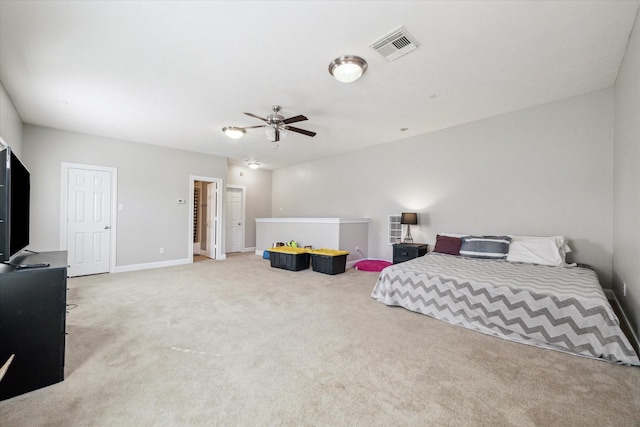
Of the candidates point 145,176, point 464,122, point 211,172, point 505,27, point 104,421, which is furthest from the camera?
point 211,172

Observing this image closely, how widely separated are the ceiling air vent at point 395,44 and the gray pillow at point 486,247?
2.91 m

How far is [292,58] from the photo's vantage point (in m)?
2.64

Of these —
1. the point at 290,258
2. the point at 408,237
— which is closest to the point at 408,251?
the point at 408,237

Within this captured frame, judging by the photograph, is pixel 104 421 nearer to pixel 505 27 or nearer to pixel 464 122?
pixel 505 27

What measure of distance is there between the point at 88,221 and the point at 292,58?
4.94 metres

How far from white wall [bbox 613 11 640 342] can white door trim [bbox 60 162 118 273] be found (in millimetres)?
7259

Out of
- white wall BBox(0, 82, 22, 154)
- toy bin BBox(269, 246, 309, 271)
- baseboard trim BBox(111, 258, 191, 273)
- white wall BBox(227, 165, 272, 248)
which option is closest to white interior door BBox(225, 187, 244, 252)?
white wall BBox(227, 165, 272, 248)

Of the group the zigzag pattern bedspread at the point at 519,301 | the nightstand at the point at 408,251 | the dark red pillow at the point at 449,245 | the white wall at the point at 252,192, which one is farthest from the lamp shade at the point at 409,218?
the white wall at the point at 252,192

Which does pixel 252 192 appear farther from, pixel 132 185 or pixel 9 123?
pixel 9 123

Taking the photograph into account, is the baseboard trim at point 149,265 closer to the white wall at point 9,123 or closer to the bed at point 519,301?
the white wall at point 9,123

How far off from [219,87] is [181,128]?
189 cm

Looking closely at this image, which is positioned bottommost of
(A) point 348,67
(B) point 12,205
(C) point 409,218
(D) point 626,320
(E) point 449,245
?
(D) point 626,320

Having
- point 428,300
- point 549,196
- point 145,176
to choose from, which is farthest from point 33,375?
point 549,196

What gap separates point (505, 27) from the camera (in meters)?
2.24
